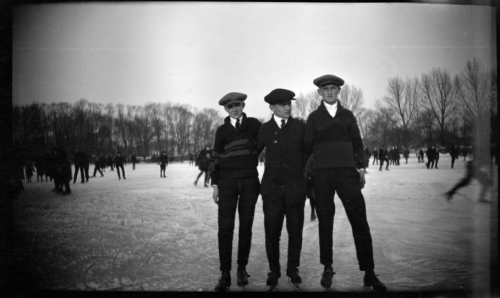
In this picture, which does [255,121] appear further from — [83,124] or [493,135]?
[493,135]

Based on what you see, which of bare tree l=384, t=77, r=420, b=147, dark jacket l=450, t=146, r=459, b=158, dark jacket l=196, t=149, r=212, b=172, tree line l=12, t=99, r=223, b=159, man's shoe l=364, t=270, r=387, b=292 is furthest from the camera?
dark jacket l=196, t=149, r=212, b=172

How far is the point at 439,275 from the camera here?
12.2 ft

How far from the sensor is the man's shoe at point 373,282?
3.47 meters

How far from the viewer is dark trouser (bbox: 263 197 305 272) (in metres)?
3.47

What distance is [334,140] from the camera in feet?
11.6

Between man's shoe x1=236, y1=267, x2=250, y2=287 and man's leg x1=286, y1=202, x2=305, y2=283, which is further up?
man's leg x1=286, y1=202, x2=305, y2=283

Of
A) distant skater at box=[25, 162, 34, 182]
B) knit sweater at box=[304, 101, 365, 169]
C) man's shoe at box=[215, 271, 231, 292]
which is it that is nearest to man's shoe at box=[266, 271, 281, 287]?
man's shoe at box=[215, 271, 231, 292]

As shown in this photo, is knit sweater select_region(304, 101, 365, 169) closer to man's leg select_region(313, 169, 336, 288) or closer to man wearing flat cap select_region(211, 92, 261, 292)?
man's leg select_region(313, 169, 336, 288)

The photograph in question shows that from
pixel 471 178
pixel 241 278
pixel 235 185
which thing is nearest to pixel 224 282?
pixel 241 278

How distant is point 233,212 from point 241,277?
0.80 metres

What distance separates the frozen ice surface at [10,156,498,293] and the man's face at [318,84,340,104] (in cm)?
140

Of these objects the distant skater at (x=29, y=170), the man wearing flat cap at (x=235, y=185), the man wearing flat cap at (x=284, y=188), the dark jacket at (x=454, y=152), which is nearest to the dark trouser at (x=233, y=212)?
the man wearing flat cap at (x=235, y=185)

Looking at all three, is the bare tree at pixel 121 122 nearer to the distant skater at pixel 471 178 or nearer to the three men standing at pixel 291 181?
the three men standing at pixel 291 181

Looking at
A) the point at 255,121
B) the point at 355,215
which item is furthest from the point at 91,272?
the point at 355,215
